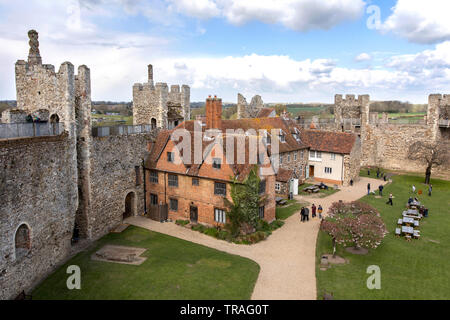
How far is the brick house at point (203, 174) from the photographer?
24.2 meters

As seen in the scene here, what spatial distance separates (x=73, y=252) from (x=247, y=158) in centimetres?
1311

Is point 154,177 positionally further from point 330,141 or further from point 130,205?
point 330,141

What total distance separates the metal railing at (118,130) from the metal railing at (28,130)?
139 inches

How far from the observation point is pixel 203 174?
25031mm

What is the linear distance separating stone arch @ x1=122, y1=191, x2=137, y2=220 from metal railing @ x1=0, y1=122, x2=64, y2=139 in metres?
9.30

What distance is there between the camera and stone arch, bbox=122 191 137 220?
28020 millimetres

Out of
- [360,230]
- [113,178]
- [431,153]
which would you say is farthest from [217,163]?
[431,153]

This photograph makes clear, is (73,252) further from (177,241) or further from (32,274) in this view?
(177,241)

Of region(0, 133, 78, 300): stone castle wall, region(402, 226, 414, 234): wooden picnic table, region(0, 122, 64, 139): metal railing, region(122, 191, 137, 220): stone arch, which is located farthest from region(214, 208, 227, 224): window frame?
region(402, 226, 414, 234): wooden picnic table

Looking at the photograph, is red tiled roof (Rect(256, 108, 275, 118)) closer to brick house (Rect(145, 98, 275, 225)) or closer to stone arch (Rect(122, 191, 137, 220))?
brick house (Rect(145, 98, 275, 225))

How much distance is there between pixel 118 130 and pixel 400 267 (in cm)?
2114

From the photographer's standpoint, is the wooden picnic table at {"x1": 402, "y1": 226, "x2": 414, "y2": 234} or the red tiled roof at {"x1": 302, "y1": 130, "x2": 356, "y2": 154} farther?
the red tiled roof at {"x1": 302, "y1": 130, "x2": 356, "y2": 154}

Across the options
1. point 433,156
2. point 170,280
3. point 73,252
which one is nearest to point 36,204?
point 73,252

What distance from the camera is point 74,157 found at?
2139cm
